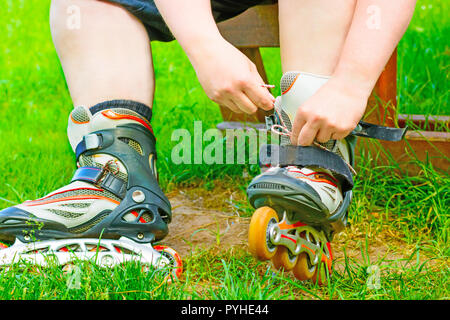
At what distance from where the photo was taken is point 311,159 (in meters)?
1.25

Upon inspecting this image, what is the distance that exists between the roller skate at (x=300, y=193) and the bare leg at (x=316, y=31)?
36 mm

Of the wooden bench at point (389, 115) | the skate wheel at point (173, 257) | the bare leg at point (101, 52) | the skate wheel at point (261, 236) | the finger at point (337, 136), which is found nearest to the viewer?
the skate wheel at point (261, 236)

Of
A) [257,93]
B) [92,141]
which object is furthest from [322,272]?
[92,141]

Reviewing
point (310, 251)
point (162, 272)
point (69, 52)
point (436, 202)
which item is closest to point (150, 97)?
point (69, 52)

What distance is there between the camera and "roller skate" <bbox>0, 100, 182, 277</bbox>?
4.37ft

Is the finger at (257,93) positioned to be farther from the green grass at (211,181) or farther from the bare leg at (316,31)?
the green grass at (211,181)

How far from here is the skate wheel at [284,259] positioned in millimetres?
1189

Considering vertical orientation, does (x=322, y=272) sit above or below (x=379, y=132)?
below

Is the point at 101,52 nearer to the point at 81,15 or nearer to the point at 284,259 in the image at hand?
the point at 81,15

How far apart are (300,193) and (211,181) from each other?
3.32ft

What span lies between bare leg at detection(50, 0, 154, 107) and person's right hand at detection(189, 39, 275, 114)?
325 millimetres

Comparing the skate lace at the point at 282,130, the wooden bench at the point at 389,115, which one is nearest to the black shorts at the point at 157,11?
the wooden bench at the point at 389,115

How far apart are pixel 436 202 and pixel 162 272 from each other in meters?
0.95
